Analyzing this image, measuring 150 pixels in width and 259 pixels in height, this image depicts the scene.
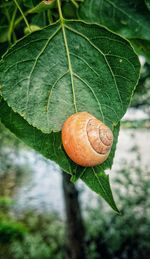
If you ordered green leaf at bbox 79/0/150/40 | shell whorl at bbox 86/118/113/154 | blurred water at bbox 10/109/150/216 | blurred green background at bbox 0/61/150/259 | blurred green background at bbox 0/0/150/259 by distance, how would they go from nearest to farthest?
1. shell whorl at bbox 86/118/113/154
2. green leaf at bbox 79/0/150/40
3. blurred green background at bbox 0/0/150/259
4. blurred green background at bbox 0/61/150/259
5. blurred water at bbox 10/109/150/216

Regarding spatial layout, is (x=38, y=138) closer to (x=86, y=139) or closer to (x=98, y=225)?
(x=86, y=139)

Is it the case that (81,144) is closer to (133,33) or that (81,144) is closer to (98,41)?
(98,41)

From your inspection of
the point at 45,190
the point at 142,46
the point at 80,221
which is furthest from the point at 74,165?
the point at 45,190

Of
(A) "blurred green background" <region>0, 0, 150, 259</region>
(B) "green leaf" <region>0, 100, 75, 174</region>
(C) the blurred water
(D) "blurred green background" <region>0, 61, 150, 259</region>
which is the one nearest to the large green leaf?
(B) "green leaf" <region>0, 100, 75, 174</region>

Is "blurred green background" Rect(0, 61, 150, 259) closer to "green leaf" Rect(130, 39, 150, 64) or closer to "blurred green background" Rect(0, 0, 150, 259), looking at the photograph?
"blurred green background" Rect(0, 0, 150, 259)

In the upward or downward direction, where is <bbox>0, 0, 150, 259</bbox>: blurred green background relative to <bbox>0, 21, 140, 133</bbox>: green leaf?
downward

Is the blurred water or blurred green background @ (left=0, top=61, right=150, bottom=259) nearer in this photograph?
blurred green background @ (left=0, top=61, right=150, bottom=259)

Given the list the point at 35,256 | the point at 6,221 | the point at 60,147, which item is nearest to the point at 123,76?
the point at 60,147
